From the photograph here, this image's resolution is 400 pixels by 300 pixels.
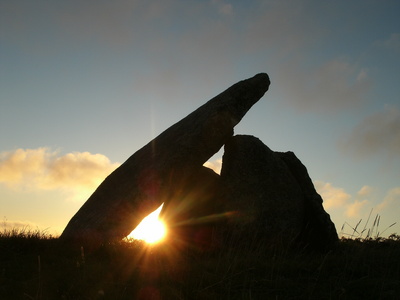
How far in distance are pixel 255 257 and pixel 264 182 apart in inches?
113

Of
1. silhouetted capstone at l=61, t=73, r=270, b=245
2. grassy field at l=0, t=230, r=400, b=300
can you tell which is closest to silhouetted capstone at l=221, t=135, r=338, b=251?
grassy field at l=0, t=230, r=400, b=300

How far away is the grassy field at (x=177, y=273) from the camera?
21.5 feet

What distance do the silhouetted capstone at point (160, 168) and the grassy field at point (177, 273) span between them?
592 mm

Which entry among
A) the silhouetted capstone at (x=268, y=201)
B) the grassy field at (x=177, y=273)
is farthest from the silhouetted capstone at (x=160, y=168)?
the silhouetted capstone at (x=268, y=201)

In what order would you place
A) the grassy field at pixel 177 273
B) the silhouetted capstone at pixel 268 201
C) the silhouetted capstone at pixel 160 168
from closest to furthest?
the grassy field at pixel 177 273 → the silhouetted capstone at pixel 160 168 → the silhouetted capstone at pixel 268 201

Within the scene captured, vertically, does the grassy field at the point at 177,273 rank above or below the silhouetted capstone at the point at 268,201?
below

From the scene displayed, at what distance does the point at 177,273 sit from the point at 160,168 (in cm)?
346

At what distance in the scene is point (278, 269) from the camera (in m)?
8.05

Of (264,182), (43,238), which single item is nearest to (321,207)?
(264,182)

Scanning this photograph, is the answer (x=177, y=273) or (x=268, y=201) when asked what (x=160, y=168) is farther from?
(x=177, y=273)

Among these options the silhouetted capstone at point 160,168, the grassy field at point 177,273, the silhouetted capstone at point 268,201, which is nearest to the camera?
the grassy field at point 177,273

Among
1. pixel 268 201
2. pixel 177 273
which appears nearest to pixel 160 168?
pixel 268 201

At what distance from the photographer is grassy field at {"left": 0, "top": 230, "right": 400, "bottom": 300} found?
21.5 feet

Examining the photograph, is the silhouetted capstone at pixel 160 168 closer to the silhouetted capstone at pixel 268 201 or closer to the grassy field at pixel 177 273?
the grassy field at pixel 177 273
